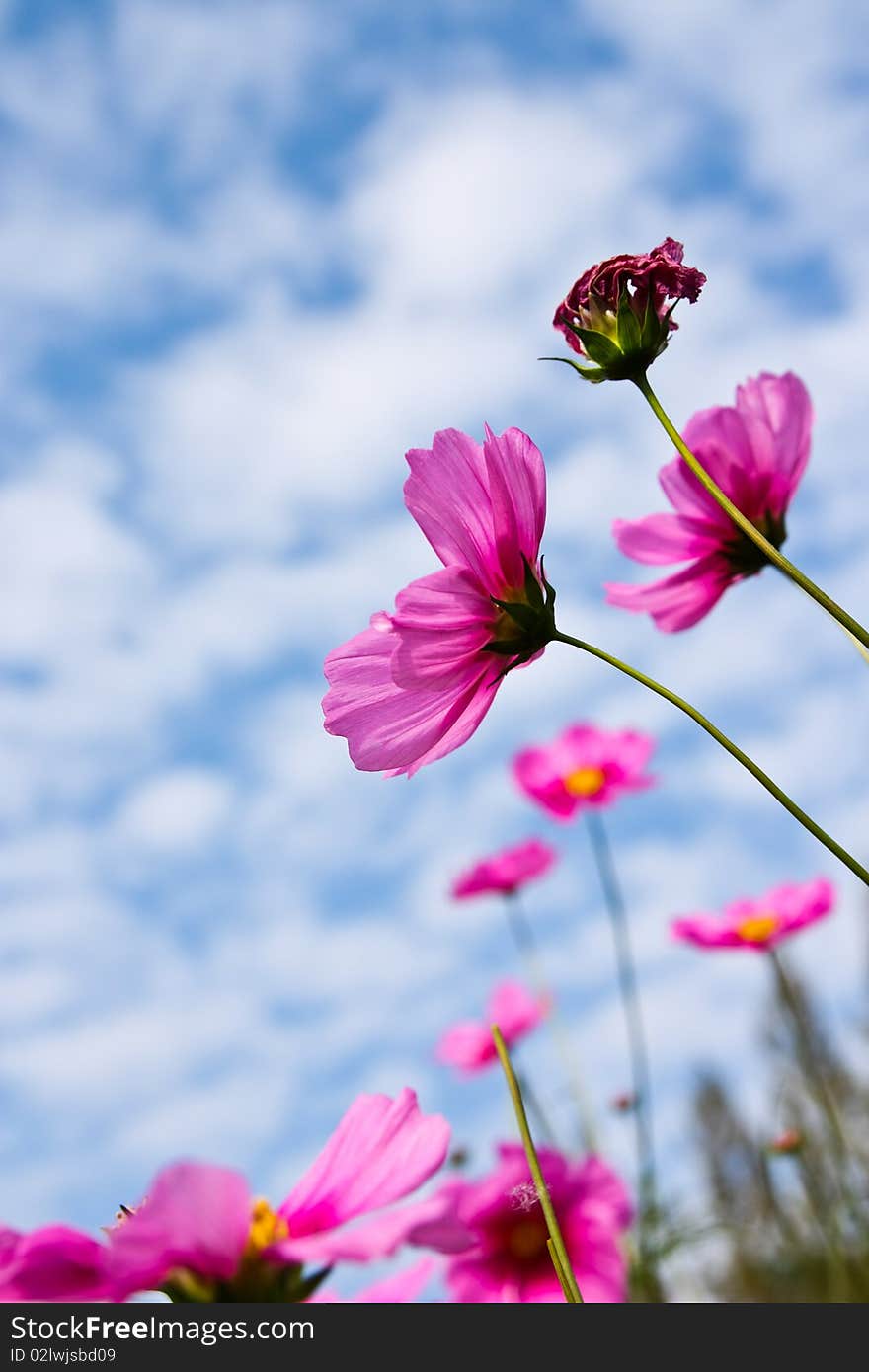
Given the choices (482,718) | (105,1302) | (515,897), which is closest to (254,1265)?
(105,1302)

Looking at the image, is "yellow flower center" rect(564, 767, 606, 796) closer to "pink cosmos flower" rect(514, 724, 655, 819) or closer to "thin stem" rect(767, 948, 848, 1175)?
"pink cosmos flower" rect(514, 724, 655, 819)

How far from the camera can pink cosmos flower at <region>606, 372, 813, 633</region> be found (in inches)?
31.2

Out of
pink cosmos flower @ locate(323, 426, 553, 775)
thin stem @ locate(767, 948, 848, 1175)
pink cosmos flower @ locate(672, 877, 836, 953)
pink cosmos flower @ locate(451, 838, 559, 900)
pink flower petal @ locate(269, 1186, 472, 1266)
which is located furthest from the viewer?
pink cosmos flower @ locate(451, 838, 559, 900)

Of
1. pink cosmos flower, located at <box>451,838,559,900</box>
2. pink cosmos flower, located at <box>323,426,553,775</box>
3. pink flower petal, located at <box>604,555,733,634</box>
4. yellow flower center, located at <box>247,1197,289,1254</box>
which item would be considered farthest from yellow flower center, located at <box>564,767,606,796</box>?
yellow flower center, located at <box>247,1197,289,1254</box>

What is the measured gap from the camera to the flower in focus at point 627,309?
24.9 inches

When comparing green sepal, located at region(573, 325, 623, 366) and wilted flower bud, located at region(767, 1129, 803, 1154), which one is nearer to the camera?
green sepal, located at region(573, 325, 623, 366)

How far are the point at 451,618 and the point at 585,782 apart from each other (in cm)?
174

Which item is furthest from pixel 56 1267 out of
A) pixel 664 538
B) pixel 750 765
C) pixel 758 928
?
pixel 758 928

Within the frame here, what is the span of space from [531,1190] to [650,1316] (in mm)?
109

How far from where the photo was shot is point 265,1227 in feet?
1.34

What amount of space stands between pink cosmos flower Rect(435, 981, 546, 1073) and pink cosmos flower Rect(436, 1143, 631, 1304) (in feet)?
4.03

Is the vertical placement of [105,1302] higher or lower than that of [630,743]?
lower

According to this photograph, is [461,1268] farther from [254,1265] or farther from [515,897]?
[515,897]

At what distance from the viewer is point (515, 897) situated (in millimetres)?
2572
